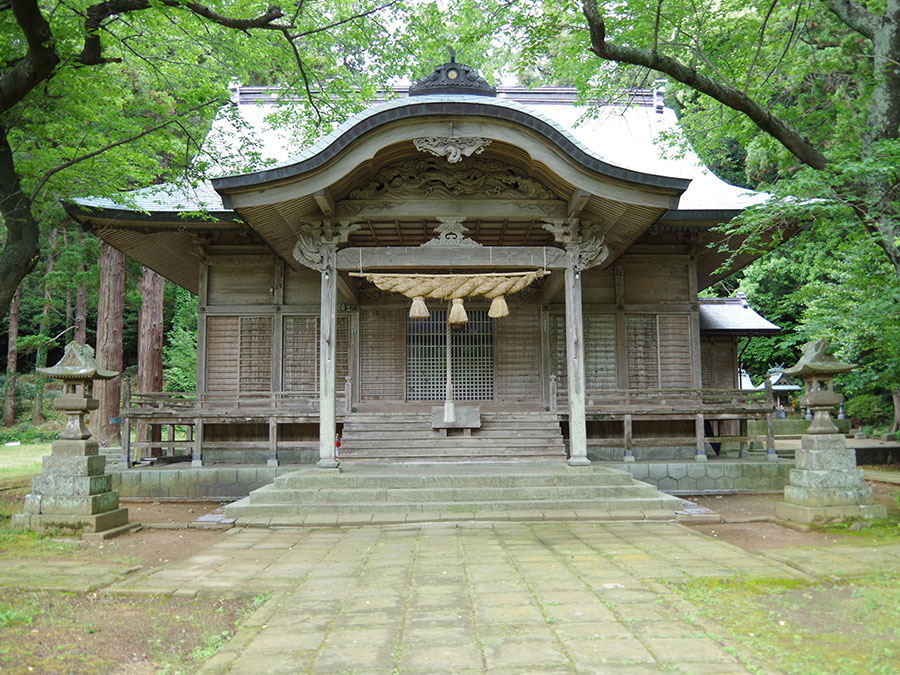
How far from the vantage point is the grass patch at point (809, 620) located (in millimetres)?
3244

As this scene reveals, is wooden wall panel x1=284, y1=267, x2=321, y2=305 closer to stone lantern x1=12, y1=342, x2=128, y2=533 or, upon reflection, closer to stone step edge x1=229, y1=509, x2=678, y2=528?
stone lantern x1=12, y1=342, x2=128, y2=533

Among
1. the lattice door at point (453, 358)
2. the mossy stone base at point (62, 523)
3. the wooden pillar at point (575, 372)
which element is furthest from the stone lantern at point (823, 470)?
the mossy stone base at point (62, 523)

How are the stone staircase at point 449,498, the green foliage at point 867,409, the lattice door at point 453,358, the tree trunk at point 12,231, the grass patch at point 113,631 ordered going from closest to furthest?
the grass patch at point 113,631
the stone staircase at point 449,498
the tree trunk at point 12,231
the lattice door at point 453,358
the green foliage at point 867,409

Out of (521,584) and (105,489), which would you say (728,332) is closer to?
(521,584)

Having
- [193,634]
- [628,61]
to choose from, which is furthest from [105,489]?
[628,61]

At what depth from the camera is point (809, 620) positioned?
12.8ft

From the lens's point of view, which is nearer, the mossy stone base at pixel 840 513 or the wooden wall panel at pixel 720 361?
the mossy stone base at pixel 840 513

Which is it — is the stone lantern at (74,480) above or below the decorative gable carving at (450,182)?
below

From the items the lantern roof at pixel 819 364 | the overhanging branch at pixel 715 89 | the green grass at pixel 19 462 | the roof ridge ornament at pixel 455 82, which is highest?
the roof ridge ornament at pixel 455 82

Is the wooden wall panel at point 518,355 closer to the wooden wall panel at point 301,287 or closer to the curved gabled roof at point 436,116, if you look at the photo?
the wooden wall panel at point 301,287

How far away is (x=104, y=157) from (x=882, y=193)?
12.2 metres

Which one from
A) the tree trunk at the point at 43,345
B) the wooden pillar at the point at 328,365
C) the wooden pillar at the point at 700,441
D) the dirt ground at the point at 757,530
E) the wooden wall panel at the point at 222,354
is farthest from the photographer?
the tree trunk at the point at 43,345

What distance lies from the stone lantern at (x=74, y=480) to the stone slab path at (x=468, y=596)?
169 centimetres

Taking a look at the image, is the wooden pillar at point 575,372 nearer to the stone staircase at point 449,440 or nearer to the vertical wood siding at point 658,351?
the stone staircase at point 449,440
